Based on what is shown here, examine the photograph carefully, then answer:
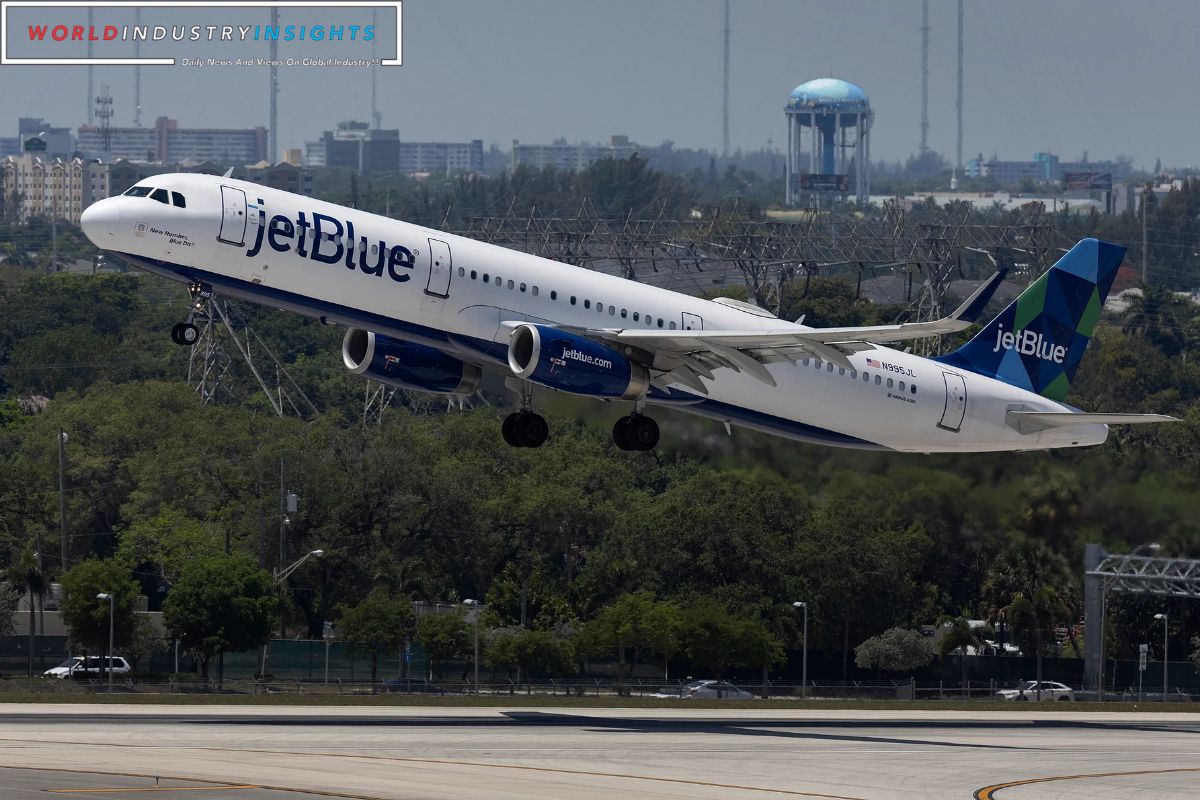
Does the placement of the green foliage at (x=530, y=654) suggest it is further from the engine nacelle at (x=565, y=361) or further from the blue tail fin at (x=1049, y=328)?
the engine nacelle at (x=565, y=361)

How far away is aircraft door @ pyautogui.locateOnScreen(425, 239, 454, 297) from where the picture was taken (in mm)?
60438

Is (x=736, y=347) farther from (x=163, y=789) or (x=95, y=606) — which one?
(x=95, y=606)

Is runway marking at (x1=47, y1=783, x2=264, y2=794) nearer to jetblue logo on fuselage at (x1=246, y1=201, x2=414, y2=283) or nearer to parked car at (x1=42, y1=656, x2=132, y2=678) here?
jetblue logo on fuselage at (x1=246, y1=201, x2=414, y2=283)

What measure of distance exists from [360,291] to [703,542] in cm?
6703

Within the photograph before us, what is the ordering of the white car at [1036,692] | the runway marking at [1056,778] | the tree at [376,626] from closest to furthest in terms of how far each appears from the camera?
the runway marking at [1056,778] < the white car at [1036,692] < the tree at [376,626]

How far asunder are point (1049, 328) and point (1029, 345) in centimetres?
143

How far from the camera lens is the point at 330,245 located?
59094 millimetres

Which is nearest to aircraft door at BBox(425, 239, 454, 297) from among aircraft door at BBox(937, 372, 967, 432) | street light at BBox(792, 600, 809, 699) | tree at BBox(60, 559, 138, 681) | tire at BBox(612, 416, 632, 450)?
tire at BBox(612, 416, 632, 450)

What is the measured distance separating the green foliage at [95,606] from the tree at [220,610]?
235 cm

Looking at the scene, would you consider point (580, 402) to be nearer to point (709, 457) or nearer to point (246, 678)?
point (709, 457)

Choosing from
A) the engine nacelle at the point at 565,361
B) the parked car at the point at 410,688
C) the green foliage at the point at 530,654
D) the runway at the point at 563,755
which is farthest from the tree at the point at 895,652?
the engine nacelle at the point at 565,361

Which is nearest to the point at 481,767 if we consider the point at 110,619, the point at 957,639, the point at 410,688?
the point at 410,688

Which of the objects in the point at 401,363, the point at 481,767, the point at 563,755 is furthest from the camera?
the point at 401,363

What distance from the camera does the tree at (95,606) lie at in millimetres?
107125
